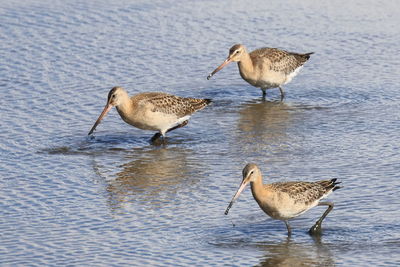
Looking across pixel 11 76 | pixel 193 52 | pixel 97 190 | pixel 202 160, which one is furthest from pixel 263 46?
pixel 97 190

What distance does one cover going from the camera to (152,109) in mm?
16938

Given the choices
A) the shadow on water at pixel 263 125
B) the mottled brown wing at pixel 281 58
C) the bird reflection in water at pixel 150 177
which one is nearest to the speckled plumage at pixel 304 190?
the bird reflection in water at pixel 150 177

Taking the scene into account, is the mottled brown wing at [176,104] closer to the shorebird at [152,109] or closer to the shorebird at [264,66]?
the shorebird at [152,109]

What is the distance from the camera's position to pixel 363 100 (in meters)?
18.7

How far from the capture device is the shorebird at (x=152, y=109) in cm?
1665

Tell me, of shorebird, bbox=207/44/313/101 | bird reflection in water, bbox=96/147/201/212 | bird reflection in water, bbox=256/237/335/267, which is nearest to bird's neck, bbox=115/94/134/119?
bird reflection in water, bbox=96/147/201/212

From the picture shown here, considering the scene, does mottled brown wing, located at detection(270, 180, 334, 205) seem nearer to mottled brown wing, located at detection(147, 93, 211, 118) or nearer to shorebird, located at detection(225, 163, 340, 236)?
shorebird, located at detection(225, 163, 340, 236)

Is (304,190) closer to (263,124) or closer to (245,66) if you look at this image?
(263,124)

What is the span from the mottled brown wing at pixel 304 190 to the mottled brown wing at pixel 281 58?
722 cm

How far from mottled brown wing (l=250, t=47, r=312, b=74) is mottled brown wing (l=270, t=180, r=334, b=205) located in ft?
23.7

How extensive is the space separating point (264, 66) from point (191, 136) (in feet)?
10.9

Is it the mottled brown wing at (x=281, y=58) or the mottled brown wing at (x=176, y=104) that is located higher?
the mottled brown wing at (x=281, y=58)

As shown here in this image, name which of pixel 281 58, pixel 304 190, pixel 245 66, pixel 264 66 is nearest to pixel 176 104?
pixel 245 66

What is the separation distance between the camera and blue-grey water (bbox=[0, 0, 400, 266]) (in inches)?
476
